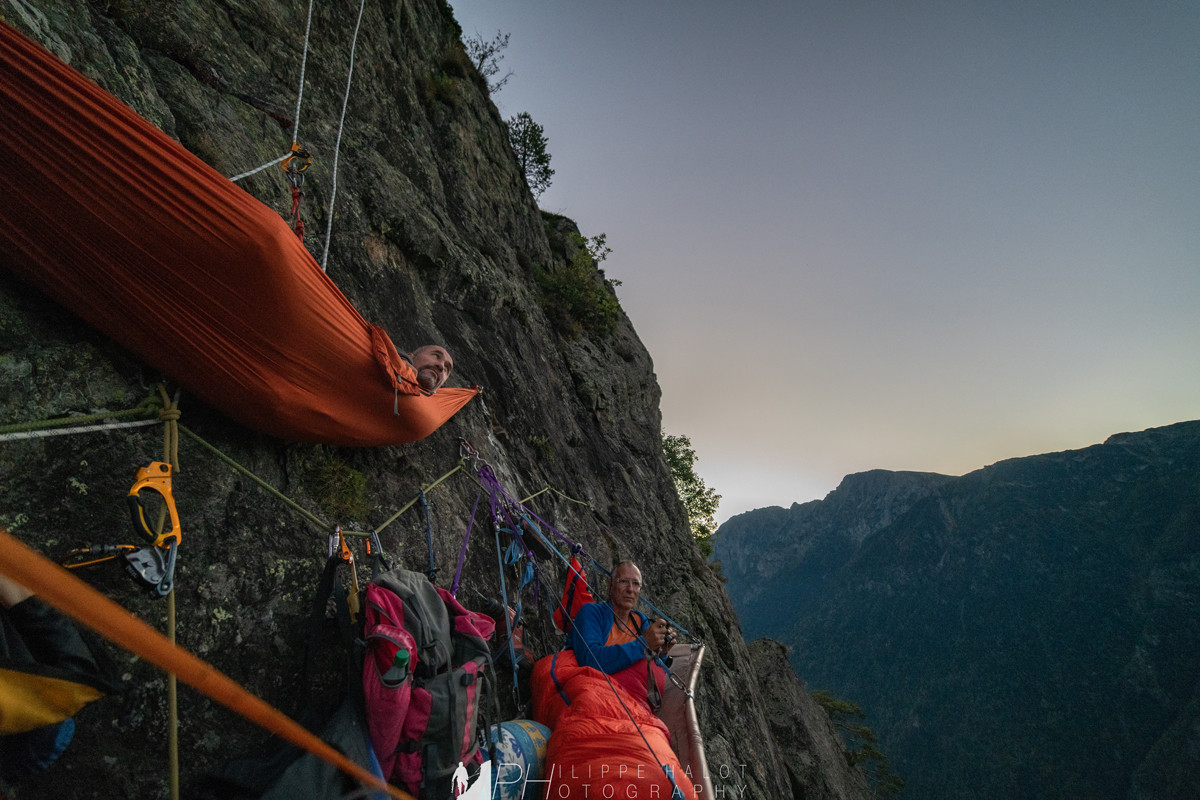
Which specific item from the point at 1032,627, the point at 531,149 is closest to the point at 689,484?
the point at 531,149

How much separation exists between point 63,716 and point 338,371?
163 cm

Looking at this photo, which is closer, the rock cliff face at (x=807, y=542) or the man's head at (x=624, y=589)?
the man's head at (x=624, y=589)

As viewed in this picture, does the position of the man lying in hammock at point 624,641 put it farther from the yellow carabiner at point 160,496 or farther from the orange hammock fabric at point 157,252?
the yellow carabiner at point 160,496

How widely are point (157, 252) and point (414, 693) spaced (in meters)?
2.06

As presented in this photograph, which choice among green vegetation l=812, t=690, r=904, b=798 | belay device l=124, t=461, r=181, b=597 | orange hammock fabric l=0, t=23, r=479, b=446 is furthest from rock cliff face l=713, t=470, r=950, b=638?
belay device l=124, t=461, r=181, b=597

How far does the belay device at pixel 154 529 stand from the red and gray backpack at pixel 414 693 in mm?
767

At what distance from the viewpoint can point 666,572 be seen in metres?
9.00

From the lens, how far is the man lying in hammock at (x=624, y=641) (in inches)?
140

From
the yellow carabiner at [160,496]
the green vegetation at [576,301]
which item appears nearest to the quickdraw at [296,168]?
the yellow carabiner at [160,496]

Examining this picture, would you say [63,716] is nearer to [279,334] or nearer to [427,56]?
[279,334]

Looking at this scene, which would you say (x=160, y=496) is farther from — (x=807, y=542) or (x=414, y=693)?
(x=807, y=542)

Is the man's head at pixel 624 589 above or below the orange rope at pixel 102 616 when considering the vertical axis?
below

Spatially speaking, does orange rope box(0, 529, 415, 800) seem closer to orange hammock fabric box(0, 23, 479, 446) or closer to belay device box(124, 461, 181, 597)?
belay device box(124, 461, 181, 597)

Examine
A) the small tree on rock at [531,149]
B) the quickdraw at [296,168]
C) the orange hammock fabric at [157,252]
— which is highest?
the small tree on rock at [531,149]
